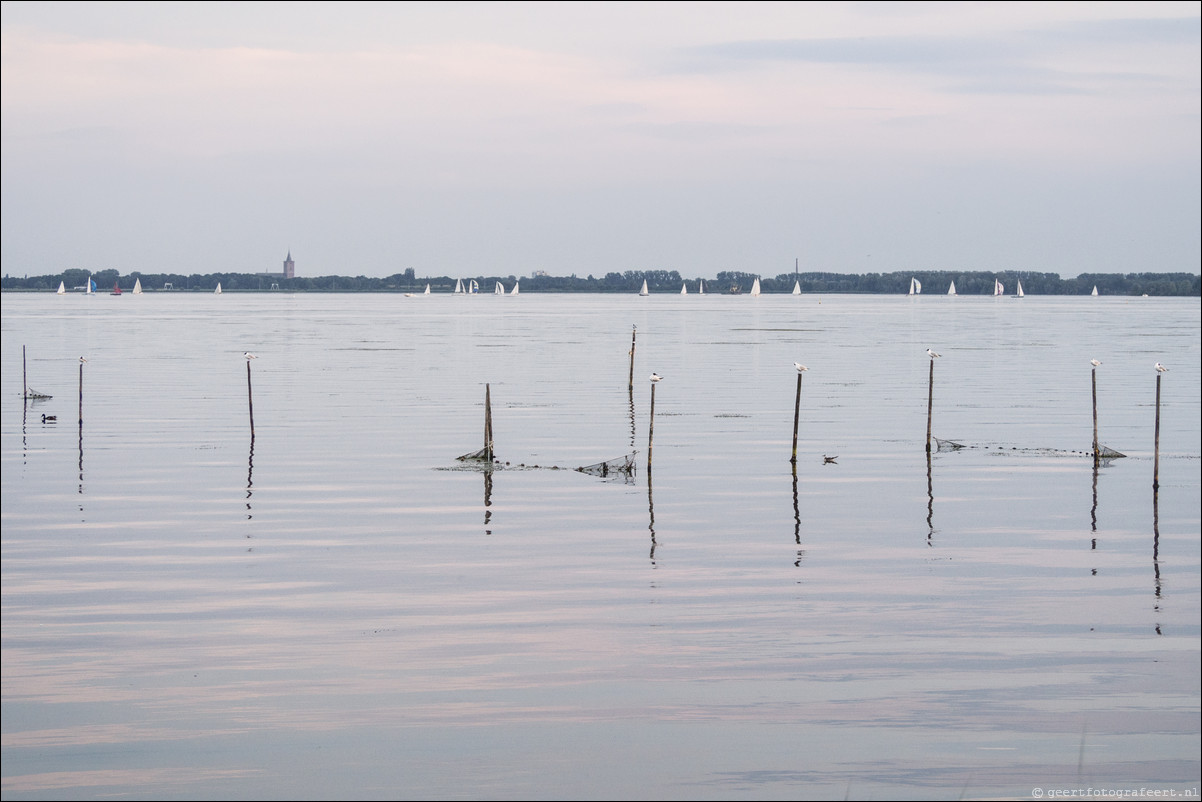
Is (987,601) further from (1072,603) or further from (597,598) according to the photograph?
(597,598)

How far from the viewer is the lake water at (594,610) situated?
60.5 feet

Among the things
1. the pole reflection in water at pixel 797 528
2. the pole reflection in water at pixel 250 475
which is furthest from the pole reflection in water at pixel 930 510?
the pole reflection in water at pixel 250 475

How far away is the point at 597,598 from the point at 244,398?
1967 inches

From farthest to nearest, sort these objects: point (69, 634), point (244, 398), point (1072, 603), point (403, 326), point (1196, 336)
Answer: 1. point (403, 326)
2. point (1196, 336)
3. point (244, 398)
4. point (1072, 603)
5. point (69, 634)

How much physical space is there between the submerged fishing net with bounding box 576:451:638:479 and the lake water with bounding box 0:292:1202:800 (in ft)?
0.82

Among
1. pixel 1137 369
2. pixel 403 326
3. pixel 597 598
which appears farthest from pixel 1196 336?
pixel 597 598

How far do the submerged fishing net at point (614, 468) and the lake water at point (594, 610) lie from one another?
0.25 metres

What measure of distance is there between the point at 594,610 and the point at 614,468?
1805 cm

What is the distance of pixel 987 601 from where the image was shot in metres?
27.4

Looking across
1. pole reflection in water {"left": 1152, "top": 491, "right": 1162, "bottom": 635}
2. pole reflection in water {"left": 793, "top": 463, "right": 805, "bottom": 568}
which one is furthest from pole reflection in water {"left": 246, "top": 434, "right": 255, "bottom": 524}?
pole reflection in water {"left": 1152, "top": 491, "right": 1162, "bottom": 635}

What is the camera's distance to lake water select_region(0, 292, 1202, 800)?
1844 cm

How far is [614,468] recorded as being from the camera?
1752 inches

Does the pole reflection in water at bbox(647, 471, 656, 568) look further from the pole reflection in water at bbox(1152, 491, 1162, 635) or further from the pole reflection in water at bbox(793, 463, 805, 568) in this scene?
the pole reflection in water at bbox(1152, 491, 1162, 635)

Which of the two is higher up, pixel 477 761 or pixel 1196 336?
pixel 1196 336
